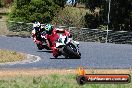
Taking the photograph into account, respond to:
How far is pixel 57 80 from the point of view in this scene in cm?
1339

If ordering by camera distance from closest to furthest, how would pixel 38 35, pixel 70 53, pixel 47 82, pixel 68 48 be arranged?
pixel 47 82, pixel 70 53, pixel 68 48, pixel 38 35

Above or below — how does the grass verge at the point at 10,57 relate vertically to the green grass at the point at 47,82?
below

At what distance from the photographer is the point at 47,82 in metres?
12.8

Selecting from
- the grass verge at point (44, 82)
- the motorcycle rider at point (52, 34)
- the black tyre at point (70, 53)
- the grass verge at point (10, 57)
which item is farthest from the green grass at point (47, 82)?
the motorcycle rider at point (52, 34)

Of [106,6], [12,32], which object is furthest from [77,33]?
[12,32]

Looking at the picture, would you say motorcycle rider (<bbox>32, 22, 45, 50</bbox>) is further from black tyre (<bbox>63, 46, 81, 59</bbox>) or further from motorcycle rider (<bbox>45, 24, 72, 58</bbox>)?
black tyre (<bbox>63, 46, 81, 59</bbox>)

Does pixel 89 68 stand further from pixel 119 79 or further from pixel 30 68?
pixel 119 79

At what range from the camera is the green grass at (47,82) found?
12.0m

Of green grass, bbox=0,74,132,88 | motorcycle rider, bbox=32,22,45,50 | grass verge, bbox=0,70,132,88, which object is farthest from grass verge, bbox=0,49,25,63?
green grass, bbox=0,74,132,88

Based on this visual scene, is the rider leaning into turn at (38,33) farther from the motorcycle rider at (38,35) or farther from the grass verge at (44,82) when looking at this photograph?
the grass verge at (44,82)

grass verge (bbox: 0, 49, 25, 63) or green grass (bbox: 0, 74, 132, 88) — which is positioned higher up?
green grass (bbox: 0, 74, 132, 88)

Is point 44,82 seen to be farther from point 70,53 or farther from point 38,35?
point 38,35

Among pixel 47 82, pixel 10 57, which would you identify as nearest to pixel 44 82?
pixel 47 82

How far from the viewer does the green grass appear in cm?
1201
